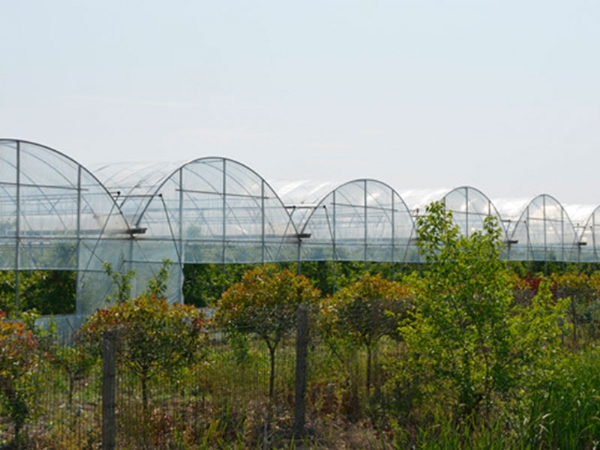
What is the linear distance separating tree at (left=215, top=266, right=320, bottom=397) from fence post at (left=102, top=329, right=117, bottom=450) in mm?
2599

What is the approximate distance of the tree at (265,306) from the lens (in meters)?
10.1

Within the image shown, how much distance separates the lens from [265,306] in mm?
10891

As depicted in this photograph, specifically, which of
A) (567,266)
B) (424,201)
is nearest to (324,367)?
(424,201)

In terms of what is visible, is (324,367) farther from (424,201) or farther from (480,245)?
(424,201)

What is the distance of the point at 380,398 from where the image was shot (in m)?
9.81

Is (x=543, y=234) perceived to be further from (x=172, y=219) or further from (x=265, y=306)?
(x=265, y=306)

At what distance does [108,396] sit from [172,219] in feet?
39.4

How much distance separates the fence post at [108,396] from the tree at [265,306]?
260cm

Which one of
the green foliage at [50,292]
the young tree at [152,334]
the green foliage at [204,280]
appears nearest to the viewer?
the young tree at [152,334]

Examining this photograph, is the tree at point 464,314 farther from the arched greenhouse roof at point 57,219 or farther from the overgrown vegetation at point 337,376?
the arched greenhouse roof at point 57,219

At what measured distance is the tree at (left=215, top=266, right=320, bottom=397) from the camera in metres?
10.1

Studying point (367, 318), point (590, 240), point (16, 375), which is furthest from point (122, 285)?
point (590, 240)

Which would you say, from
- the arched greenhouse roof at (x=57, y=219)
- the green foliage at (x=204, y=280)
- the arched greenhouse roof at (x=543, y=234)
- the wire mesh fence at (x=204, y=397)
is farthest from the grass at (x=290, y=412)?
the arched greenhouse roof at (x=543, y=234)

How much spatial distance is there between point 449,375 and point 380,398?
1.63 metres
